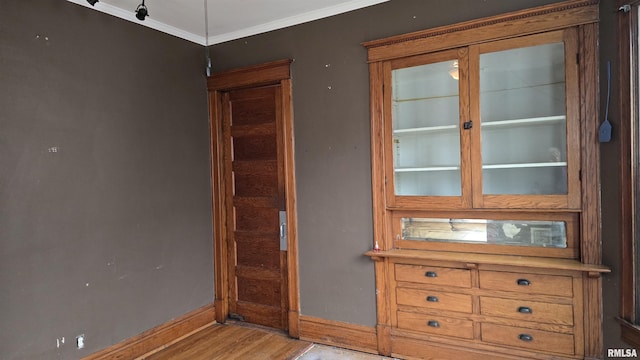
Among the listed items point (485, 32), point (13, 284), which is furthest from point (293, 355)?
point (485, 32)

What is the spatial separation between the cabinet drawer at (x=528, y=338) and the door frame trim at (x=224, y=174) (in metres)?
1.57

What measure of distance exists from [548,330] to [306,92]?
8.17ft

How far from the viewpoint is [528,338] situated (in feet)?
8.39

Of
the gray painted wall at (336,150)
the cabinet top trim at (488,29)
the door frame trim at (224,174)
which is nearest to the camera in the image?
the cabinet top trim at (488,29)

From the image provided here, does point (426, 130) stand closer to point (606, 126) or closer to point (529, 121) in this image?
point (529, 121)

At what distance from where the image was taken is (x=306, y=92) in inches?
131

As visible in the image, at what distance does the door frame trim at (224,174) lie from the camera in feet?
11.2

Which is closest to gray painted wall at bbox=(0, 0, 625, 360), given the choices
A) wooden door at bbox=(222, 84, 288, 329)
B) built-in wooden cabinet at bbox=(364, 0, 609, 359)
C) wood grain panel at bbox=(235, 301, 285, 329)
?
built-in wooden cabinet at bbox=(364, 0, 609, 359)

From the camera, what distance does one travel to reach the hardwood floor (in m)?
3.14

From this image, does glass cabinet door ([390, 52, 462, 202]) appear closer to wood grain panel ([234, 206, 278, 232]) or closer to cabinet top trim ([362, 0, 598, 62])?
cabinet top trim ([362, 0, 598, 62])

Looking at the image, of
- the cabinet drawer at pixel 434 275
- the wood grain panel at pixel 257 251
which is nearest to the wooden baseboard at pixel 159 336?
the wood grain panel at pixel 257 251

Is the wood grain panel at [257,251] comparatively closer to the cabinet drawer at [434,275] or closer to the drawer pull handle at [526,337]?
the cabinet drawer at [434,275]

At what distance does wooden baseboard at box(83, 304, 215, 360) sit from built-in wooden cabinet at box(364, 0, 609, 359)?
174 cm

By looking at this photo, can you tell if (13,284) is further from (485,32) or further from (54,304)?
(485,32)
